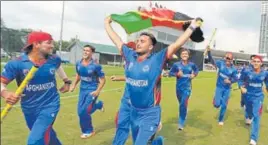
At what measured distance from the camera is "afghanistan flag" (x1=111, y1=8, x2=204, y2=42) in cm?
649

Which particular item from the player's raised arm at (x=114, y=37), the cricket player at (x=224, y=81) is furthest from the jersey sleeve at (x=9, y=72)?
the cricket player at (x=224, y=81)

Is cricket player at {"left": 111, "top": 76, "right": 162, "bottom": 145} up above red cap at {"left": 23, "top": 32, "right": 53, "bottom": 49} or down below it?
below

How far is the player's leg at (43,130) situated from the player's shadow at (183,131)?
3.74 meters

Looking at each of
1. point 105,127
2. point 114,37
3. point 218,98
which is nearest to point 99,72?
point 105,127

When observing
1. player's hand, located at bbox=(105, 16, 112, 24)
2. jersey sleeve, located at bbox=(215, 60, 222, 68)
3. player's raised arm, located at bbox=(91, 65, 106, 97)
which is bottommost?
player's raised arm, located at bbox=(91, 65, 106, 97)

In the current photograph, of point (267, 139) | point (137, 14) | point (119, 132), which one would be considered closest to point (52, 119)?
point (119, 132)

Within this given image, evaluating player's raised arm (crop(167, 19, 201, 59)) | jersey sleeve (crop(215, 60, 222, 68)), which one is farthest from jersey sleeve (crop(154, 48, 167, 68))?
jersey sleeve (crop(215, 60, 222, 68))

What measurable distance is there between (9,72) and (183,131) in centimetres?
623

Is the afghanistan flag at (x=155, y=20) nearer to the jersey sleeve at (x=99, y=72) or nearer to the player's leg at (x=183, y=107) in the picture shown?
the jersey sleeve at (x=99, y=72)

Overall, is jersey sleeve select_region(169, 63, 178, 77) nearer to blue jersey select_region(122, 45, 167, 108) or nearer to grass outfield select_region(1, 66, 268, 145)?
grass outfield select_region(1, 66, 268, 145)

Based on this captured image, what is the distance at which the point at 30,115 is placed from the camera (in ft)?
20.3

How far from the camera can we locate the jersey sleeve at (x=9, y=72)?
5.75 metres

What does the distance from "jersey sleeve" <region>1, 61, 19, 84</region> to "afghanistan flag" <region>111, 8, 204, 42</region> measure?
206 centimetres

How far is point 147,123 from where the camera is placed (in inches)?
234
